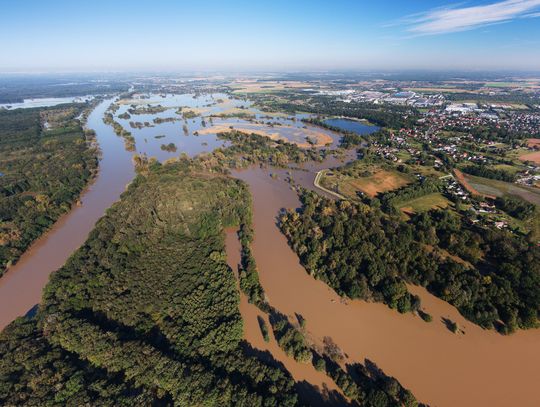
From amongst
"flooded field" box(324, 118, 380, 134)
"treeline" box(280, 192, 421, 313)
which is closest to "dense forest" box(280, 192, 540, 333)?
"treeline" box(280, 192, 421, 313)

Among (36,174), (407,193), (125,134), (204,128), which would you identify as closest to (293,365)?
(407,193)

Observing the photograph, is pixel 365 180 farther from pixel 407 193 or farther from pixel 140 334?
pixel 140 334

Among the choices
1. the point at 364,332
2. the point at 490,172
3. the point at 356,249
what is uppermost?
the point at 490,172

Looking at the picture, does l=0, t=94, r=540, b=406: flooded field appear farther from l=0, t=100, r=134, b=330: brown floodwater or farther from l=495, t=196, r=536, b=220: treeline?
l=495, t=196, r=536, b=220: treeline

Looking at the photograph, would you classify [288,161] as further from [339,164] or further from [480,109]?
[480,109]

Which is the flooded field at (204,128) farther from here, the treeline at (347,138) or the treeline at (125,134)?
the treeline at (347,138)
